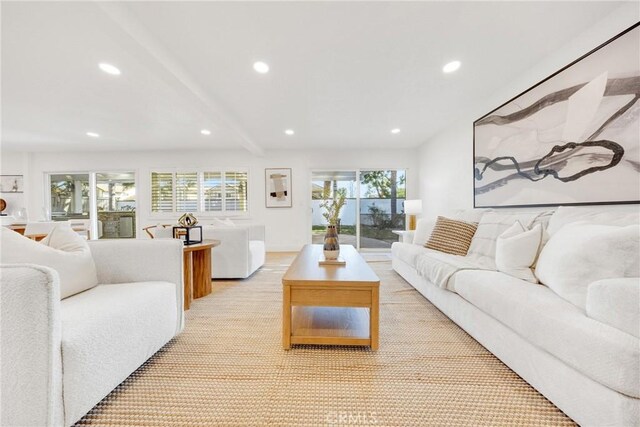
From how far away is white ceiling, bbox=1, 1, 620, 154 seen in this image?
1.77 metres

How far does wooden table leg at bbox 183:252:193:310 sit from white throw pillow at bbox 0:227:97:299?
0.85 meters

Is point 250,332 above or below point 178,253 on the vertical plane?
below

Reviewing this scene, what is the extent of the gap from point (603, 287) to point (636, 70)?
161cm

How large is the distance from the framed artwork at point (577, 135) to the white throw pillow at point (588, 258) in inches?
28.4

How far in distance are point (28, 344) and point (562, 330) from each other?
199cm

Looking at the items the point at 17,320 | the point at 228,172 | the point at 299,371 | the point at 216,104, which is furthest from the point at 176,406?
the point at 228,172

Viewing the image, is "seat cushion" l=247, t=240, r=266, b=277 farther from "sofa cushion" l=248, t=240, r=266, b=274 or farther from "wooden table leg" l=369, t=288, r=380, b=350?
"wooden table leg" l=369, t=288, r=380, b=350

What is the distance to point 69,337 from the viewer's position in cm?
95

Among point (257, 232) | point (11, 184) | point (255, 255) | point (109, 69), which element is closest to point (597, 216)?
point (255, 255)

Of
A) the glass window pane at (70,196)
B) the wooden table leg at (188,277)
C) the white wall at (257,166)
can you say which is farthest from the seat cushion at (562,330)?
the glass window pane at (70,196)

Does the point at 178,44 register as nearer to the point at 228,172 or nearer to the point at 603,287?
the point at 603,287

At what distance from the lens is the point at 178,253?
1639 millimetres

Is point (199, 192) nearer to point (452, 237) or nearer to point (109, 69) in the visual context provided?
point (109, 69)

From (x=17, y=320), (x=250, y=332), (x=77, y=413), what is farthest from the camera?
(x=250, y=332)
